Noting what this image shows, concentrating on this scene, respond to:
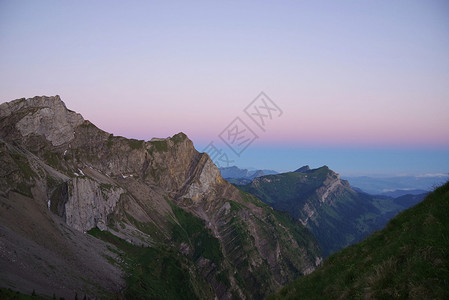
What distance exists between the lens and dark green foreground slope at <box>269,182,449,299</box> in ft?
40.1

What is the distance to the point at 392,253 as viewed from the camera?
1627 centimetres

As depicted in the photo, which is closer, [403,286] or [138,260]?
[403,286]

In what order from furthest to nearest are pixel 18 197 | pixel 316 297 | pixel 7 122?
pixel 7 122
pixel 18 197
pixel 316 297

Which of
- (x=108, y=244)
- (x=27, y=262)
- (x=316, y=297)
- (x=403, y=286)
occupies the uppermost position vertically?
(x=403, y=286)

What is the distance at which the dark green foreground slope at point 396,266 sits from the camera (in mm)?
12227

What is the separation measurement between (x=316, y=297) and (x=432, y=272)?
7174mm

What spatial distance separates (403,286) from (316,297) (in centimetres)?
617

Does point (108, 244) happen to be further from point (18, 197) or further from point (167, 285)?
point (18, 197)

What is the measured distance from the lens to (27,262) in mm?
86500

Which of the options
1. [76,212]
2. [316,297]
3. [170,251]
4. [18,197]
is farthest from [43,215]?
[316,297]

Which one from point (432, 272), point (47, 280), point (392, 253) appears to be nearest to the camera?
point (432, 272)

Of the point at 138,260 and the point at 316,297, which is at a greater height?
the point at 316,297

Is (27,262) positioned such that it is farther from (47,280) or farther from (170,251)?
(170,251)

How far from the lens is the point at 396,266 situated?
566 inches
